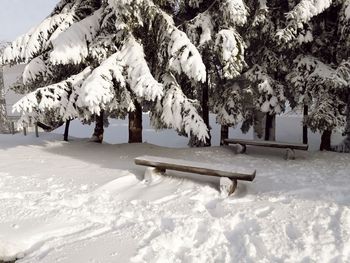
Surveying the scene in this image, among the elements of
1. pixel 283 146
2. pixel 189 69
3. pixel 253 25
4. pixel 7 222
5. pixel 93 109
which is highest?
pixel 253 25

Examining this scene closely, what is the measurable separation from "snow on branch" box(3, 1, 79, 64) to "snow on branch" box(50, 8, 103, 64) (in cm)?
68

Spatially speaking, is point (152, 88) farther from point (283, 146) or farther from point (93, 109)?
point (283, 146)

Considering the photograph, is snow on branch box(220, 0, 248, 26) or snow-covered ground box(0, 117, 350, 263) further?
snow on branch box(220, 0, 248, 26)

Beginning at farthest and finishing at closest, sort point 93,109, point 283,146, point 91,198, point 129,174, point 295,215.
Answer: point 283,146 < point 93,109 < point 129,174 < point 91,198 < point 295,215

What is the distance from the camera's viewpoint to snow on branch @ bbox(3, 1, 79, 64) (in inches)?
410

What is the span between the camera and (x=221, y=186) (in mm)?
6699

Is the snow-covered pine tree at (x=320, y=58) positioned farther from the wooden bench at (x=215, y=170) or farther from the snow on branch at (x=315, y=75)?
the wooden bench at (x=215, y=170)

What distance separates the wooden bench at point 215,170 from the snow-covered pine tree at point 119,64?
1.73 m

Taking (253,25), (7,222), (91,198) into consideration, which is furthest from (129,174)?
(253,25)

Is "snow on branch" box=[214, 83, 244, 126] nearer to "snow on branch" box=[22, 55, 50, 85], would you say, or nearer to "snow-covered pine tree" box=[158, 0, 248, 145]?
"snow-covered pine tree" box=[158, 0, 248, 145]

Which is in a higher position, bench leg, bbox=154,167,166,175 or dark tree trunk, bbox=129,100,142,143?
dark tree trunk, bbox=129,100,142,143

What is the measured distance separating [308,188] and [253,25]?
5.94 metres

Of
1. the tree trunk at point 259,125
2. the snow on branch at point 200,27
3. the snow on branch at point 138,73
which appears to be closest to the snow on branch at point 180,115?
the snow on branch at point 138,73

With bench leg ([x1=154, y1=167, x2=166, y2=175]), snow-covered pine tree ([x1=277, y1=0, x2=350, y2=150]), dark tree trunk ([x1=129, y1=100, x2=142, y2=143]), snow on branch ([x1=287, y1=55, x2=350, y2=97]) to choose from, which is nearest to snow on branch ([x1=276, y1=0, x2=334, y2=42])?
snow-covered pine tree ([x1=277, y1=0, x2=350, y2=150])
